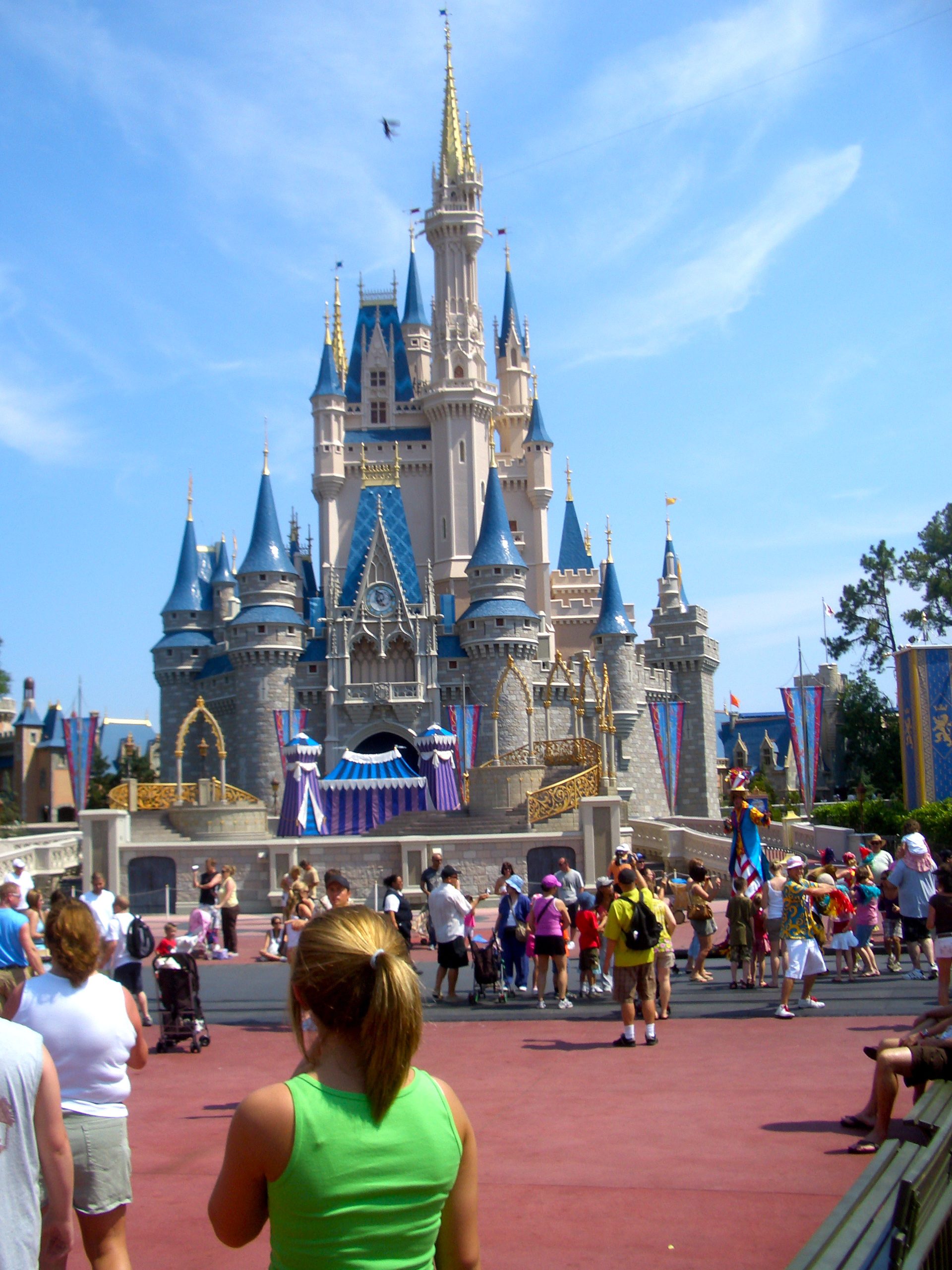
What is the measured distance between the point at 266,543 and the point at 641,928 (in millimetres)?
37483

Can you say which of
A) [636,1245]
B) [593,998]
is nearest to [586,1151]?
[636,1245]

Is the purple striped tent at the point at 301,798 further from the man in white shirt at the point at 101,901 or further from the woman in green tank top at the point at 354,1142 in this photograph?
the woman in green tank top at the point at 354,1142

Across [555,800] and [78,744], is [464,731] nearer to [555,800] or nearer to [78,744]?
[78,744]

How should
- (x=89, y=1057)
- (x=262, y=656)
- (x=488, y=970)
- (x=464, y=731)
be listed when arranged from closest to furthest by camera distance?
1. (x=89, y=1057)
2. (x=488, y=970)
3. (x=464, y=731)
4. (x=262, y=656)

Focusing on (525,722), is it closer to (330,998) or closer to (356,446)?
(356,446)

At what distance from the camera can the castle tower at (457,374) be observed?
48938 mm

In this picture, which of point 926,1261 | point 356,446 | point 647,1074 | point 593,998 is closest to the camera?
point 926,1261

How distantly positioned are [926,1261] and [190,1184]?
3.39m

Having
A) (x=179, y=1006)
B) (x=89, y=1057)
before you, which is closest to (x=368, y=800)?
(x=179, y=1006)

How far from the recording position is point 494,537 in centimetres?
4462

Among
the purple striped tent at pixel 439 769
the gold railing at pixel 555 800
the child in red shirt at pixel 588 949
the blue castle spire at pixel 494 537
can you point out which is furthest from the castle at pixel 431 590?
the child in red shirt at pixel 588 949

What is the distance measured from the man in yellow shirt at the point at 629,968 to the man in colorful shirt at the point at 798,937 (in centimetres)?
109

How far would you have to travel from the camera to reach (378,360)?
170ft

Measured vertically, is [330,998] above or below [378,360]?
below
